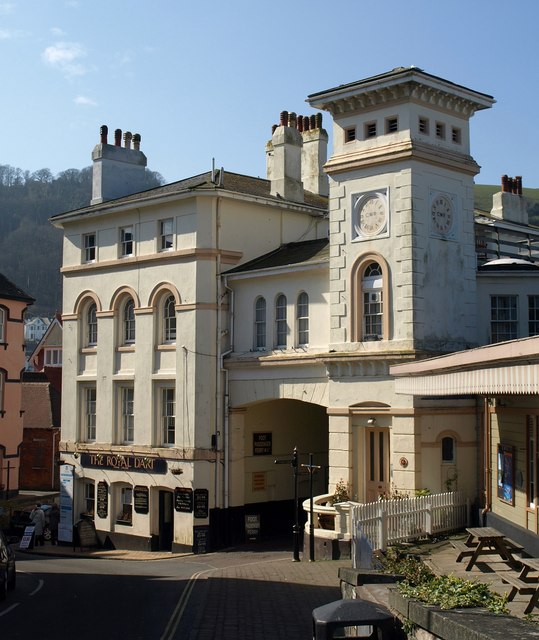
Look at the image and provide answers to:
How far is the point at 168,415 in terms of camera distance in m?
33.7

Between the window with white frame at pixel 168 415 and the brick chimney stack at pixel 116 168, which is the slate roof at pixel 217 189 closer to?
the brick chimney stack at pixel 116 168

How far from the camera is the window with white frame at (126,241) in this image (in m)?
35.5

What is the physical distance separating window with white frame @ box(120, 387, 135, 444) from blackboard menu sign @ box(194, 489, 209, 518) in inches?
180

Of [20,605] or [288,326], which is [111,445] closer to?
[288,326]

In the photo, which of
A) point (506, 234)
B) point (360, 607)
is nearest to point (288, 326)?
point (506, 234)

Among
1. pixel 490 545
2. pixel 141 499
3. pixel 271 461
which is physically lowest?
pixel 141 499

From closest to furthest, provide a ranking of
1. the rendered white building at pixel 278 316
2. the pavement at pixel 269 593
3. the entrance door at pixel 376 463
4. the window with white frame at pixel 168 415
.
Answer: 1. the pavement at pixel 269 593
2. the rendered white building at pixel 278 316
3. the entrance door at pixel 376 463
4. the window with white frame at pixel 168 415

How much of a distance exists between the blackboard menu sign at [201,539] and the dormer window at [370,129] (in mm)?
13855

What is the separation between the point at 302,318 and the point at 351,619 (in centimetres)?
1981

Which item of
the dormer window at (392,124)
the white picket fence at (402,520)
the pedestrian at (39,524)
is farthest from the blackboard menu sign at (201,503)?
the dormer window at (392,124)

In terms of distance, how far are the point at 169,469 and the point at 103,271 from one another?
839 centimetres

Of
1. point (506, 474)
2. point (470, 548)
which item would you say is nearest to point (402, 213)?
point (506, 474)

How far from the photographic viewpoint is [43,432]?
5303 cm

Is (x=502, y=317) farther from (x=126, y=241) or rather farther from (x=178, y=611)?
(x=126, y=241)
